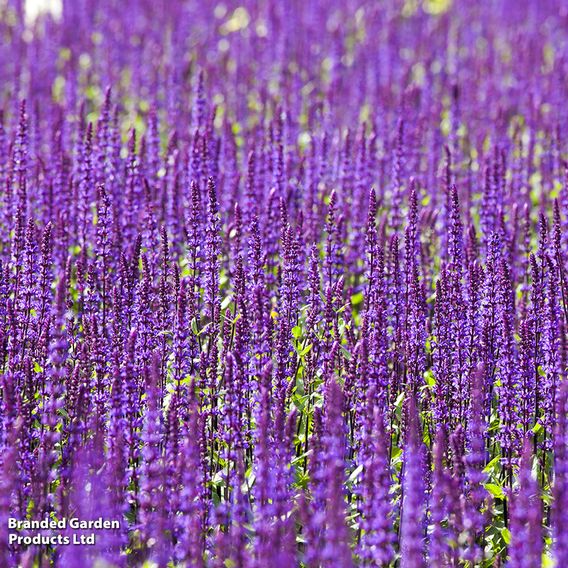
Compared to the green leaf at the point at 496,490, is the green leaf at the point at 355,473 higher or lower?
higher

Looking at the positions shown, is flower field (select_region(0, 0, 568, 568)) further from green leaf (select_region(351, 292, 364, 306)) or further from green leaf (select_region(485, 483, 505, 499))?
green leaf (select_region(351, 292, 364, 306))

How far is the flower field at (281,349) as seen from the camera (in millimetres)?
6344

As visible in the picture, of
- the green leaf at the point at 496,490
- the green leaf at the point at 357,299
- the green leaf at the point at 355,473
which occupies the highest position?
the green leaf at the point at 357,299

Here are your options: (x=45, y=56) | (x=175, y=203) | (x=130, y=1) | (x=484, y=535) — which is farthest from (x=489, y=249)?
A: (x=130, y=1)

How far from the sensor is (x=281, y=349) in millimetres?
7414

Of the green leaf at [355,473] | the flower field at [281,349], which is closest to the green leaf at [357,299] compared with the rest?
the flower field at [281,349]

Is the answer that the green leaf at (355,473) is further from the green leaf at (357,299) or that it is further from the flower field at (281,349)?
the green leaf at (357,299)

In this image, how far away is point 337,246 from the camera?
10.1 meters

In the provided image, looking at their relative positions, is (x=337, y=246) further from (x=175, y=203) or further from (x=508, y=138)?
(x=508, y=138)

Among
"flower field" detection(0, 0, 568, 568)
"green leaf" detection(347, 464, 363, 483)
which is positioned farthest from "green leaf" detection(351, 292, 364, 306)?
"green leaf" detection(347, 464, 363, 483)

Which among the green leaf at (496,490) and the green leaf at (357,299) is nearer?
the green leaf at (496,490)

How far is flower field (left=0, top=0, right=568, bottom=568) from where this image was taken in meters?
6.34

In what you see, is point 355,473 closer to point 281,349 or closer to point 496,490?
point 281,349

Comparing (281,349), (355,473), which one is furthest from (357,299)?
(355,473)
